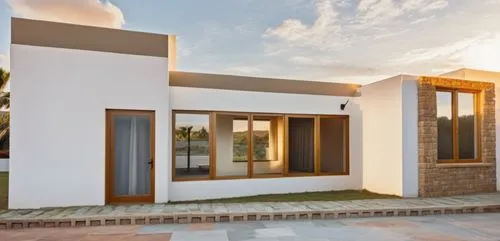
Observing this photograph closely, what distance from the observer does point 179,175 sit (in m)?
8.97

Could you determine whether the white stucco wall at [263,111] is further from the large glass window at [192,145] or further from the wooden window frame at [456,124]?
the wooden window frame at [456,124]

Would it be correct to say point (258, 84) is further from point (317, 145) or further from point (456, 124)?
point (456, 124)

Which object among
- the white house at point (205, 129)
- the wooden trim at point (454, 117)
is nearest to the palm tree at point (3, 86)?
the white house at point (205, 129)

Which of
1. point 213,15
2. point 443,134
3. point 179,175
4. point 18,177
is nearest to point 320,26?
point 213,15

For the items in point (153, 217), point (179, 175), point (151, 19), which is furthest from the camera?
point (151, 19)

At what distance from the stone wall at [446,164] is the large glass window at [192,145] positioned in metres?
5.62

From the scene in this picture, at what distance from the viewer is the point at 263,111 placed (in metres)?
9.59

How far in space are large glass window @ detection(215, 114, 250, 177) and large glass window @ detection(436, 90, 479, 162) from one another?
207 inches

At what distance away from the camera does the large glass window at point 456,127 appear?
938cm

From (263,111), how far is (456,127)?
17.3 ft

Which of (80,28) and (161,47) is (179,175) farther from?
(80,28)

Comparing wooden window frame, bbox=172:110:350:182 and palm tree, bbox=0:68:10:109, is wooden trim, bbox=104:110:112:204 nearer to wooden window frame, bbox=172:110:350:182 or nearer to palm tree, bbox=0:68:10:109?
wooden window frame, bbox=172:110:350:182

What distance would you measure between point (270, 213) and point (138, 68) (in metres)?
4.32

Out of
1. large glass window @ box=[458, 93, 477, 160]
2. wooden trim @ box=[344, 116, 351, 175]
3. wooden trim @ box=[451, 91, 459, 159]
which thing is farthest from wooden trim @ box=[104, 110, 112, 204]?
large glass window @ box=[458, 93, 477, 160]
